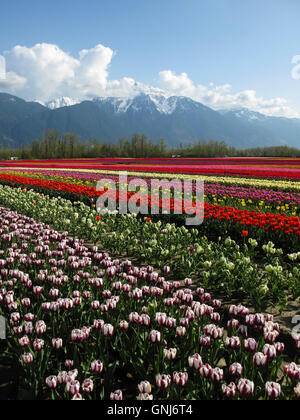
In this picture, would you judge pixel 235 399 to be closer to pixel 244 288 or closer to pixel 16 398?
pixel 16 398

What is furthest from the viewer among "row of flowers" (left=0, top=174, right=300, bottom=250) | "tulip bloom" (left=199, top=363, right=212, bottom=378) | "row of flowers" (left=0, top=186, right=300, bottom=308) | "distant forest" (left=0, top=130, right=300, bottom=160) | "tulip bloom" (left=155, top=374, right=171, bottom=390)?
"distant forest" (left=0, top=130, right=300, bottom=160)

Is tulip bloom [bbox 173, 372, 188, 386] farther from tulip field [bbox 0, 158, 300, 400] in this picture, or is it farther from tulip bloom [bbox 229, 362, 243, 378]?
tulip bloom [bbox 229, 362, 243, 378]

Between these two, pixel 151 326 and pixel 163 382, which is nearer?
pixel 163 382

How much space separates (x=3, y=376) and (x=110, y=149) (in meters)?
83.1

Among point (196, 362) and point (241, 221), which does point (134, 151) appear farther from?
point (196, 362)

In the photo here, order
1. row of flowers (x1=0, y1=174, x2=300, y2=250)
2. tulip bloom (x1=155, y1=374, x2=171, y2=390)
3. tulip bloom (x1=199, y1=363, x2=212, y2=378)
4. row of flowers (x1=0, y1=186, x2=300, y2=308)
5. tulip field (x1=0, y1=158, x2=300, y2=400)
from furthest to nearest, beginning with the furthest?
row of flowers (x1=0, y1=174, x2=300, y2=250)
row of flowers (x1=0, y1=186, x2=300, y2=308)
tulip field (x1=0, y1=158, x2=300, y2=400)
tulip bloom (x1=199, y1=363, x2=212, y2=378)
tulip bloom (x1=155, y1=374, x2=171, y2=390)

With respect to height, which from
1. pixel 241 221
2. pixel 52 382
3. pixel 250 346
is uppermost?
pixel 241 221

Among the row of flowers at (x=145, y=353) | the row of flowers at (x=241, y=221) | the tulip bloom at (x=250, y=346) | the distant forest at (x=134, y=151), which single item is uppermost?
the distant forest at (x=134, y=151)

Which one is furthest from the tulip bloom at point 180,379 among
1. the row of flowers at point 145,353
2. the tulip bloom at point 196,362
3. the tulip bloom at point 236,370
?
the tulip bloom at point 236,370

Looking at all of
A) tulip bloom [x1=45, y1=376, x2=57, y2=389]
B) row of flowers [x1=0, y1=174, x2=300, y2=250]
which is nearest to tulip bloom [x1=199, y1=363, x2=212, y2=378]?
tulip bloom [x1=45, y1=376, x2=57, y2=389]

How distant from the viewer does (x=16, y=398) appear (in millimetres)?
2867

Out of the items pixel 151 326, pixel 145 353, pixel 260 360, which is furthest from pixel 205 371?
pixel 151 326

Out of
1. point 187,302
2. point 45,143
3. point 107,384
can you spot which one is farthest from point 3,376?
point 45,143

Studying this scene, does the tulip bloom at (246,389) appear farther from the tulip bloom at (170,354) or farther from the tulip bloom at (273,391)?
the tulip bloom at (170,354)
